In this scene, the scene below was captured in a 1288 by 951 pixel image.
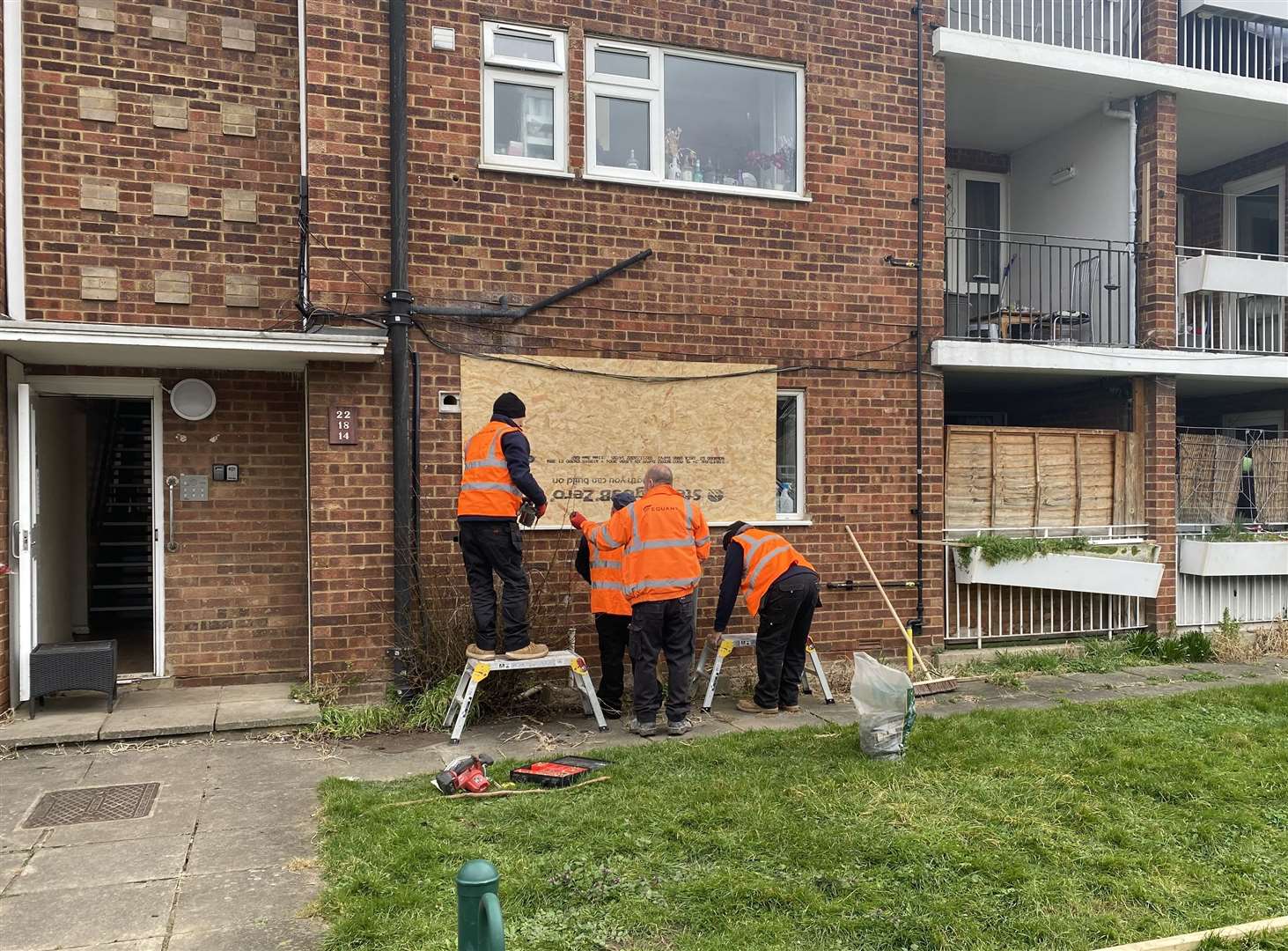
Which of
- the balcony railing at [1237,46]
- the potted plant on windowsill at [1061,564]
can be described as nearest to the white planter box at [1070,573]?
the potted plant on windowsill at [1061,564]

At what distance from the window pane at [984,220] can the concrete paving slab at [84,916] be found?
35.1ft

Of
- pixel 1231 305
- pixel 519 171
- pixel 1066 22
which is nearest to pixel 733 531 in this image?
pixel 519 171

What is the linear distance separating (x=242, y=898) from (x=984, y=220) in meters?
11.2

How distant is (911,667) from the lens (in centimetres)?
845

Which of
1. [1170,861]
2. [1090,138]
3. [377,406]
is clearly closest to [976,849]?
[1170,861]

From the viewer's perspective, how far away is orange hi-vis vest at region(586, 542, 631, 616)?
7.04 metres

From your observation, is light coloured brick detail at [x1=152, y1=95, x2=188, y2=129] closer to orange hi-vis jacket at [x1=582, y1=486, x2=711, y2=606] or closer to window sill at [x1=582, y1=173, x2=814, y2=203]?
window sill at [x1=582, y1=173, x2=814, y2=203]

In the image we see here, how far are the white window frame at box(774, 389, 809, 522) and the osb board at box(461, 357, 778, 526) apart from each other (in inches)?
2.5

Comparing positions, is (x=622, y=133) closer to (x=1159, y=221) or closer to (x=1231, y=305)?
(x=1159, y=221)

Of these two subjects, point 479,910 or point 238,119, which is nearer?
point 479,910

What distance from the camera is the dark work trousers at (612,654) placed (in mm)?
7234

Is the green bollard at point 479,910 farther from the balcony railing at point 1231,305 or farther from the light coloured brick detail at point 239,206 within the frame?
the balcony railing at point 1231,305

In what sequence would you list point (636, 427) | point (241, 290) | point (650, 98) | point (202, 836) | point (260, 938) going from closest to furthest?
point (260, 938), point (202, 836), point (241, 290), point (636, 427), point (650, 98)

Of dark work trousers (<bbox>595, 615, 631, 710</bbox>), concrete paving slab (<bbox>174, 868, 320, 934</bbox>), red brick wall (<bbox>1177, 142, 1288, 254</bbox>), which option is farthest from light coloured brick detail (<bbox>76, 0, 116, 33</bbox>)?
red brick wall (<bbox>1177, 142, 1288, 254</bbox>)
